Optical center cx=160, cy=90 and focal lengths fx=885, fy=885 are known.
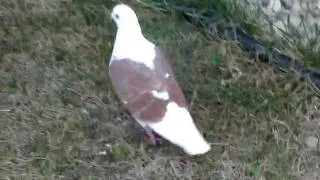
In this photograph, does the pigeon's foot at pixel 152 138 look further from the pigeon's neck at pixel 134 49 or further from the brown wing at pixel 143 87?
the pigeon's neck at pixel 134 49

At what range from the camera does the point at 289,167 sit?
9.55 feet

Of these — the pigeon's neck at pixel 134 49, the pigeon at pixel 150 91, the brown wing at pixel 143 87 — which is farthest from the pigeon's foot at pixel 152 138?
the pigeon's neck at pixel 134 49

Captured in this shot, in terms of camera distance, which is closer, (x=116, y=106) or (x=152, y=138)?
(x=152, y=138)

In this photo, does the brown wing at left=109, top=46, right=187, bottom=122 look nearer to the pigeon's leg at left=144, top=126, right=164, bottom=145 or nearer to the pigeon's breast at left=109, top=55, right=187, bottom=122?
the pigeon's breast at left=109, top=55, right=187, bottom=122

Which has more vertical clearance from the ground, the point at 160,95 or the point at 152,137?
the point at 160,95

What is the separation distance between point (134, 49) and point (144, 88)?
17cm

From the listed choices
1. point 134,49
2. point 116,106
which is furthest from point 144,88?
point 116,106

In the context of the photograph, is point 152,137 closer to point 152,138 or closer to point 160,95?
point 152,138

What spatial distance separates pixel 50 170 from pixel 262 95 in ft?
2.57

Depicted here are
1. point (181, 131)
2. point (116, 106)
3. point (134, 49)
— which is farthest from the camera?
point (116, 106)

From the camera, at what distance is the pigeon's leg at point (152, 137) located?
2.91m

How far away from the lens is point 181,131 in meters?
2.75

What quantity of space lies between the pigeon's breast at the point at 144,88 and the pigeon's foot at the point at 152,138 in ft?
0.35

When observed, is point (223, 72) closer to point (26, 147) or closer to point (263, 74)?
point (263, 74)
